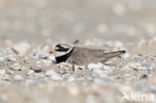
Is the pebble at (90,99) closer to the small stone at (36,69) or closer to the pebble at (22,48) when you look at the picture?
the small stone at (36,69)

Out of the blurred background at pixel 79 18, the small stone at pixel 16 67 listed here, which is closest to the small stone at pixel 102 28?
the blurred background at pixel 79 18

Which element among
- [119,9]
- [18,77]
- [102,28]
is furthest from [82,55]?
[119,9]

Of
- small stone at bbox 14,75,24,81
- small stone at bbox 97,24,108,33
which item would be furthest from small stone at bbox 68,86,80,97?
small stone at bbox 97,24,108,33

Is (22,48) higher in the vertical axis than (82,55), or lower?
higher

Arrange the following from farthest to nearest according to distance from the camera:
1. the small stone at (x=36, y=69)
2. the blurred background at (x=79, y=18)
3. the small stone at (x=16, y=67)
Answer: the blurred background at (x=79, y=18)
the small stone at (x=16, y=67)
the small stone at (x=36, y=69)

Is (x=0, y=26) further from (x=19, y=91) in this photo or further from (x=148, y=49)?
(x=19, y=91)

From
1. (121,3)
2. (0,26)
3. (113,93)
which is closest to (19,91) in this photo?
(113,93)

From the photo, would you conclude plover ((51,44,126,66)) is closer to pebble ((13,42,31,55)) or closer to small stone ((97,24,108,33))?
pebble ((13,42,31,55))

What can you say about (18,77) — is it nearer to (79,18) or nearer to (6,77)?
(6,77)
